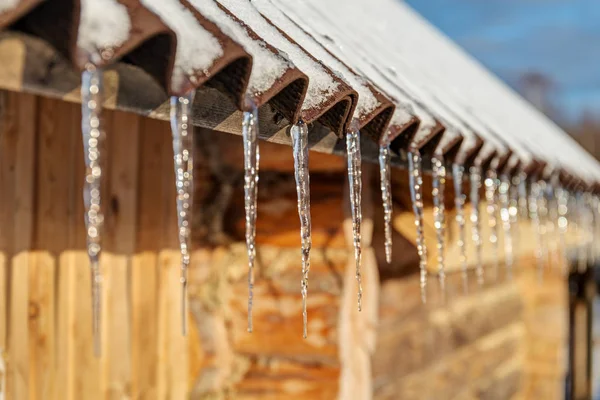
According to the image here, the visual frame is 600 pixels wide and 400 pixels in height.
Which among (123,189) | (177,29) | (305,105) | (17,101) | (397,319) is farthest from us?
(397,319)

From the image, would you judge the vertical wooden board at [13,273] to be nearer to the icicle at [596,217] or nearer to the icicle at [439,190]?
the icicle at [439,190]

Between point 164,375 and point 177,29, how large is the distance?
2.04 m

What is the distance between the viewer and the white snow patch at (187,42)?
838mm

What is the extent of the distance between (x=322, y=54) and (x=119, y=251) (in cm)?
135

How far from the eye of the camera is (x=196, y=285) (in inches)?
109

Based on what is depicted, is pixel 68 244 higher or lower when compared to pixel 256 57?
lower

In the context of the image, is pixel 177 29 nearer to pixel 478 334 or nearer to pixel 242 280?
pixel 242 280

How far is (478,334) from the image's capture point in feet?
12.3

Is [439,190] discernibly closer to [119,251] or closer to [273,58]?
[273,58]

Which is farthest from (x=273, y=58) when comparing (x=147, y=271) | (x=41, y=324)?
(x=147, y=271)

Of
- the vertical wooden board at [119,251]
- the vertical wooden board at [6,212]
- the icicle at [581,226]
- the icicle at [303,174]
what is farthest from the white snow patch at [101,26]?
the icicle at [581,226]

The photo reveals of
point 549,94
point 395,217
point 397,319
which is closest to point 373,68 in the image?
point 395,217

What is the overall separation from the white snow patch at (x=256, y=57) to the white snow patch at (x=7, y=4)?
0.32m

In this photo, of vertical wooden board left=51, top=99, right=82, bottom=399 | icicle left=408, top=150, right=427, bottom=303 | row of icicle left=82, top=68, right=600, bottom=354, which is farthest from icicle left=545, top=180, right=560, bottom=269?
vertical wooden board left=51, top=99, right=82, bottom=399
